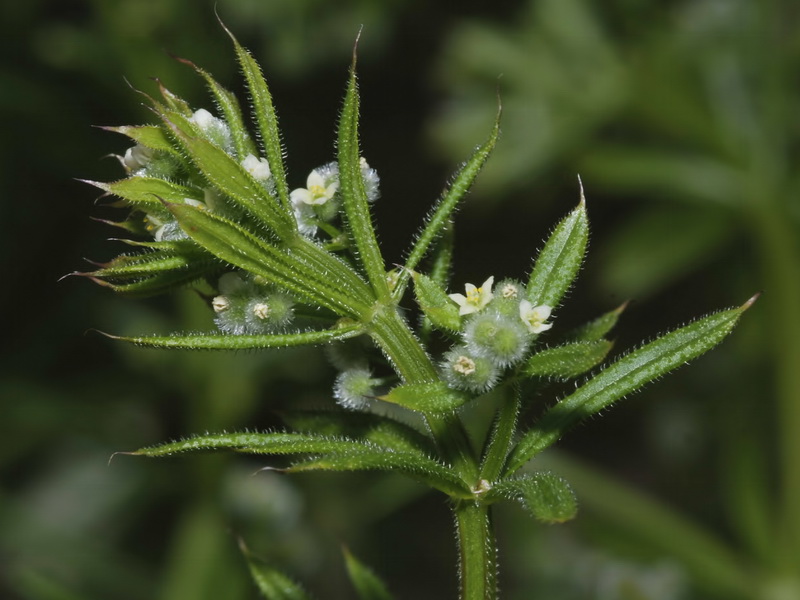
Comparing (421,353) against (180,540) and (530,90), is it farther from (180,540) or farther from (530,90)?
(530,90)

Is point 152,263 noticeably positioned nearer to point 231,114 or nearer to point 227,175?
point 227,175

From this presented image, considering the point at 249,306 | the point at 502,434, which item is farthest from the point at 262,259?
the point at 502,434

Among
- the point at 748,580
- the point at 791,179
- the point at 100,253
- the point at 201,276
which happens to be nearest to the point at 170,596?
the point at 100,253

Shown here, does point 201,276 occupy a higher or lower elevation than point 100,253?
higher

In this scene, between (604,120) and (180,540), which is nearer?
(180,540)

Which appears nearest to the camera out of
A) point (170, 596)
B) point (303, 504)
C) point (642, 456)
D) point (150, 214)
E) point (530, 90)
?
point (150, 214)

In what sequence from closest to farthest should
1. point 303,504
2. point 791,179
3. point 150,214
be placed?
point 150,214, point 303,504, point 791,179

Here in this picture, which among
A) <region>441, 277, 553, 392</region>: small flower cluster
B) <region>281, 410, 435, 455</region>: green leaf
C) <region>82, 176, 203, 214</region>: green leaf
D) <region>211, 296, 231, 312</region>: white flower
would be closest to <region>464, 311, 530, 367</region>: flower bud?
<region>441, 277, 553, 392</region>: small flower cluster

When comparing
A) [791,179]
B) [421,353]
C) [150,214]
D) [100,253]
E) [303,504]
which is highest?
[150,214]
